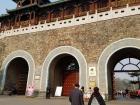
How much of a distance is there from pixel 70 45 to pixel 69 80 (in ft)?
10.1

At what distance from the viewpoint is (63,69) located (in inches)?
659

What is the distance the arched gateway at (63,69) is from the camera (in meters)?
13.9

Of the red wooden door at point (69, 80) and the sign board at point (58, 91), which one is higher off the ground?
the red wooden door at point (69, 80)

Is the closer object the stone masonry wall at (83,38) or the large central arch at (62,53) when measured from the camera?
the stone masonry wall at (83,38)

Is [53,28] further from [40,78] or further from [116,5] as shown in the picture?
[116,5]

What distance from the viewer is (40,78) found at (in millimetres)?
15031

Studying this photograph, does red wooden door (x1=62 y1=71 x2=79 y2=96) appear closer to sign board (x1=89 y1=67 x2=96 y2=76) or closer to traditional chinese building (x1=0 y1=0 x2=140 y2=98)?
traditional chinese building (x1=0 y1=0 x2=140 y2=98)

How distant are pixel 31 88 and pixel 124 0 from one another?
8625 mm

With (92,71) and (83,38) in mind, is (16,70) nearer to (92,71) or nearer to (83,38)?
(83,38)

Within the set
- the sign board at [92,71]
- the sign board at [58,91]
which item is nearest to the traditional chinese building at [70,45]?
the sign board at [92,71]

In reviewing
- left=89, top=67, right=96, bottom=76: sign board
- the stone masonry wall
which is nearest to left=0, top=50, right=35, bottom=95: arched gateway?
the stone masonry wall

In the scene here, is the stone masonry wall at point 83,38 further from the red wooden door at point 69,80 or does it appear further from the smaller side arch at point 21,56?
the red wooden door at point 69,80

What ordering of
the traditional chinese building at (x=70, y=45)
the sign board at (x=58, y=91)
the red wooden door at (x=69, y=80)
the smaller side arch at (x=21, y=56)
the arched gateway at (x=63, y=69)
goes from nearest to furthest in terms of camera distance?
1. the traditional chinese building at (x=70, y=45)
2. the arched gateway at (x=63, y=69)
3. the sign board at (x=58, y=91)
4. the smaller side arch at (x=21, y=56)
5. the red wooden door at (x=69, y=80)

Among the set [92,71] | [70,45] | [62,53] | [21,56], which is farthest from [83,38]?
[21,56]
